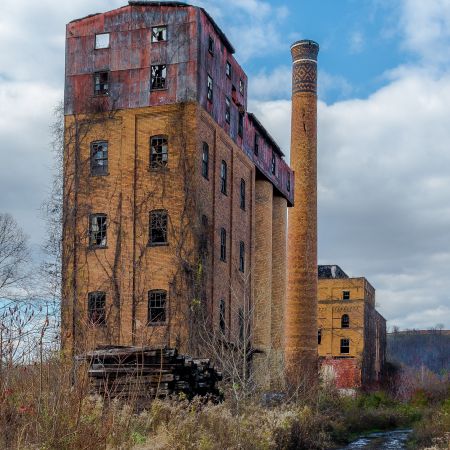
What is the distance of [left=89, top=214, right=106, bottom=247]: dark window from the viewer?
100 ft

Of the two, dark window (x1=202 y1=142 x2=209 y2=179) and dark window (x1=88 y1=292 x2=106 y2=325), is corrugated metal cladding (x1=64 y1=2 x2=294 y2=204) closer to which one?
dark window (x1=202 y1=142 x2=209 y2=179)

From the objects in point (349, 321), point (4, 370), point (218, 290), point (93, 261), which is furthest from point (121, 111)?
point (349, 321)

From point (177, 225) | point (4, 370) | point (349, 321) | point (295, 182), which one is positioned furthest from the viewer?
point (349, 321)

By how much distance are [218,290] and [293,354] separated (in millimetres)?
14268

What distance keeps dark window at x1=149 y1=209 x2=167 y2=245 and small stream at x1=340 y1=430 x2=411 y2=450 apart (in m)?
10.2

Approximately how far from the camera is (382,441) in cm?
3002

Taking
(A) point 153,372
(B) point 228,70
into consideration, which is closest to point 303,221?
(B) point 228,70

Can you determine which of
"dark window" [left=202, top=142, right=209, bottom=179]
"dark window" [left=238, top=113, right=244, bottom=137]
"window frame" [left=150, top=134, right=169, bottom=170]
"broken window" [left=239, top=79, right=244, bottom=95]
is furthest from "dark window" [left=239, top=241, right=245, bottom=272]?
"broken window" [left=239, top=79, right=244, bottom=95]

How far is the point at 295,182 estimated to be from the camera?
46469mm

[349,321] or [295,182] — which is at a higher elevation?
[295,182]

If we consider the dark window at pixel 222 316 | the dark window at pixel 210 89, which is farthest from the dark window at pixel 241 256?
the dark window at pixel 210 89

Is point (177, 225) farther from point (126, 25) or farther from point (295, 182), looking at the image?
point (295, 182)

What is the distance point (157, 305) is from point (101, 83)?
31.0 ft

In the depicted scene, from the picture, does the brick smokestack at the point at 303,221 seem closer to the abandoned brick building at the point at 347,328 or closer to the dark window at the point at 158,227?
the dark window at the point at 158,227
